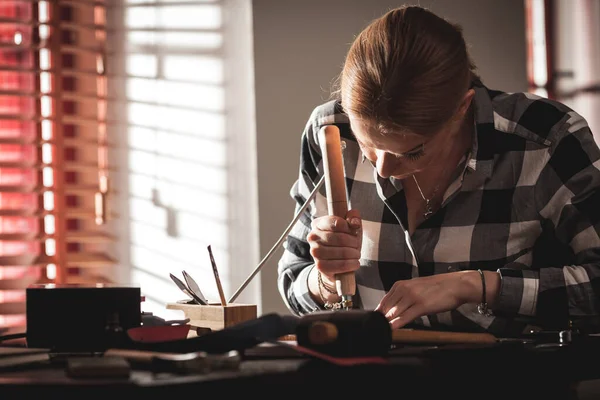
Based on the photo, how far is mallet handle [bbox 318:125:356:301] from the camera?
1.15 metres

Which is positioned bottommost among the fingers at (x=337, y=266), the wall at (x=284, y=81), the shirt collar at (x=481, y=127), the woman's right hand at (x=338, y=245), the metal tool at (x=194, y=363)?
the metal tool at (x=194, y=363)

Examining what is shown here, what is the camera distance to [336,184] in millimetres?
1145

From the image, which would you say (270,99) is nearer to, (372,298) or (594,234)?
(372,298)

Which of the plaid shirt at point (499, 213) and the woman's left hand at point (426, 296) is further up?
the plaid shirt at point (499, 213)

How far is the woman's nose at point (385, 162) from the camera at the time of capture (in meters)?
1.23

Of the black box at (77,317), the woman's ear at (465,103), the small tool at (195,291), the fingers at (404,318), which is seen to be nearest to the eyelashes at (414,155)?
the woman's ear at (465,103)

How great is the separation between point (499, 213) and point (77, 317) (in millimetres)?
776

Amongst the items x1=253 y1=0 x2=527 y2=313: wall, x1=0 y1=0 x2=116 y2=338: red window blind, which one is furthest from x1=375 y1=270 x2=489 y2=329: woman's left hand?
x1=0 y1=0 x2=116 y2=338: red window blind

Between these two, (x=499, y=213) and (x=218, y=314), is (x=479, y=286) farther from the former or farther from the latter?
(x=218, y=314)

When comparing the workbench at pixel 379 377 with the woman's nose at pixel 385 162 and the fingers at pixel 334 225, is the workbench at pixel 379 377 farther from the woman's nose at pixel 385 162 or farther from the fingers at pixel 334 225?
the woman's nose at pixel 385 162

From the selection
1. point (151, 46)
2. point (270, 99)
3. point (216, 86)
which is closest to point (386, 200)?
point (270, 99)

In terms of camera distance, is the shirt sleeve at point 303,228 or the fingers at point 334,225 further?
the shirt sleeve at point 303,228

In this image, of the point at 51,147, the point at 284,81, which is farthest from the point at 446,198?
the point at 51,147

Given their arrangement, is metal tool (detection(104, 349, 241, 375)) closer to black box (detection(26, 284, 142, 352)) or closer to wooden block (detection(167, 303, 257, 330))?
black box (detection(26, 284, 142, 352))
